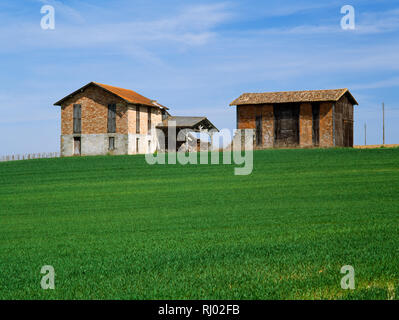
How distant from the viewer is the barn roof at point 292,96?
165ft

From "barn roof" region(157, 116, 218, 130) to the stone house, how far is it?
0.15 m

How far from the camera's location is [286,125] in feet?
168

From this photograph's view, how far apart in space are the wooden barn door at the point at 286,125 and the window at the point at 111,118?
19396 mm

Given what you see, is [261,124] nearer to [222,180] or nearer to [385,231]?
[222,180]

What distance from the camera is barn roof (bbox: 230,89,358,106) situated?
5034cm

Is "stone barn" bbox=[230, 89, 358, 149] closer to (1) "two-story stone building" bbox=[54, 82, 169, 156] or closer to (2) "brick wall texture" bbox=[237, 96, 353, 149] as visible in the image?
(2) "brick wall texture" bbox=[237, 96, 353, 149]

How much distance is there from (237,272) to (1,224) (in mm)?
11302

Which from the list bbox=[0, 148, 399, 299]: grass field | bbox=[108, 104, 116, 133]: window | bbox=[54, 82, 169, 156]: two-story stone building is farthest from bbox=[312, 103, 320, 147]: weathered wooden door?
bbox=[108, 104, 116, 133]: window

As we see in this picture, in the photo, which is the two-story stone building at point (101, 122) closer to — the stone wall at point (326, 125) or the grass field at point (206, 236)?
the stone wall at point (326, 125)

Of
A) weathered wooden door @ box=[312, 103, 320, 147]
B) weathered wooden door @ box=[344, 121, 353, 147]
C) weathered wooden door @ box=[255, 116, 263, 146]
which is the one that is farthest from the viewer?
weathered wooden door @ box=[344, 121, 353, 147]

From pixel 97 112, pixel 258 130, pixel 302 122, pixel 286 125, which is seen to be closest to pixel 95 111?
pixel 97 112
